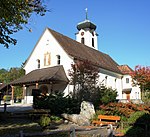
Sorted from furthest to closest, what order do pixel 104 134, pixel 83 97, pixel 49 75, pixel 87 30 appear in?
pixel 87 30 → pixel 49 75 → pixel 83 97 → pixel 104 134

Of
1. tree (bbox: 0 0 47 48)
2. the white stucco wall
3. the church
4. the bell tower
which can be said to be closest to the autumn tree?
the church

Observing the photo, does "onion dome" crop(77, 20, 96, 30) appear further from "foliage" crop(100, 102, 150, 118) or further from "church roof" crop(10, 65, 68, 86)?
"foliage" crop(100, 102, 150, 118)

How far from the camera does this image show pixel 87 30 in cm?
4819

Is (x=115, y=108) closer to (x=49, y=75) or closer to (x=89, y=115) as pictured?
(x=89, y=115)

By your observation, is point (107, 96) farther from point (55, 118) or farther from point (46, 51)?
point (46, 51)

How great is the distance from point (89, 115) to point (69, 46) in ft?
64.4

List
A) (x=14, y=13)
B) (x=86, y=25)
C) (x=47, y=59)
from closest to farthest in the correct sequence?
1. (x=14, y=13)
2. (x=47, y=59)
3. (x=86, y=25)

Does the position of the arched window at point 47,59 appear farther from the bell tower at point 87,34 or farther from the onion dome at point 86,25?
the onion dome at point 86,25

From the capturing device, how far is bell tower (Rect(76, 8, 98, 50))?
155ft

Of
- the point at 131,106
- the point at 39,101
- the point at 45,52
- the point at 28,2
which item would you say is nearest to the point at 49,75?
the point at 45,52

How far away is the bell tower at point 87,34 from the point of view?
47344mm

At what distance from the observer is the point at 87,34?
47.8m

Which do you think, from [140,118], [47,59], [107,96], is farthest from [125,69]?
[140,118]

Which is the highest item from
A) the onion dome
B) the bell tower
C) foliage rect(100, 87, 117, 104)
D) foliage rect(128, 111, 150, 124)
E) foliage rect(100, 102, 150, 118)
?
the onion dome
